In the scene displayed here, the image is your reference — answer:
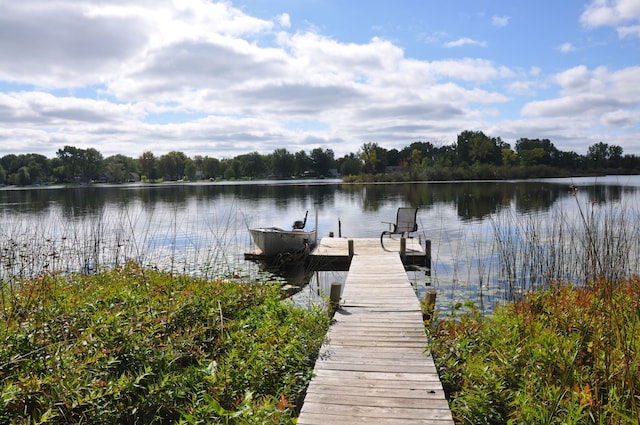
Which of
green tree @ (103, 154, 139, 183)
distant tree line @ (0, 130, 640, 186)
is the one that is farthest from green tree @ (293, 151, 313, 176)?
green tree @ (103, 154, 139, 183)

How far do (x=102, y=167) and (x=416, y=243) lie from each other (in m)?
122

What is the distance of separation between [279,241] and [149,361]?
389 inches

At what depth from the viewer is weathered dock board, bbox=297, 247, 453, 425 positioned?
143 inches

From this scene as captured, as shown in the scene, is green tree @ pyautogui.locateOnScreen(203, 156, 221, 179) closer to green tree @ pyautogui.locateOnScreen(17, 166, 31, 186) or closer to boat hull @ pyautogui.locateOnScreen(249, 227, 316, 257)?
green tree @ pyautogui.locateOnScreen(17, 166, 31, 186)

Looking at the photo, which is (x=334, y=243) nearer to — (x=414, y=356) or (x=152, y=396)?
(x=414, y=356)

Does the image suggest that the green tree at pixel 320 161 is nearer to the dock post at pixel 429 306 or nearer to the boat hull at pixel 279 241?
the boat hull at pixel 279 241

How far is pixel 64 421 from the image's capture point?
3.62 meters

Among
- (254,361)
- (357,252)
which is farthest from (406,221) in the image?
(254,361)

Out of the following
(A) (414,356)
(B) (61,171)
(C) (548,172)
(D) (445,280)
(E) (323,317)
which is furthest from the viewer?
(B) (61,171)

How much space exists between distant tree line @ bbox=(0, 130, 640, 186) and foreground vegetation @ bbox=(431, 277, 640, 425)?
53464 millimetres

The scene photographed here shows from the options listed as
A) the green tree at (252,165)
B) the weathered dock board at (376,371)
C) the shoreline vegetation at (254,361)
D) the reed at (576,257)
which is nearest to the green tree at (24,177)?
the green tree at (252,165)

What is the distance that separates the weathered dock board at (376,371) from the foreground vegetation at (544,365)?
32cm

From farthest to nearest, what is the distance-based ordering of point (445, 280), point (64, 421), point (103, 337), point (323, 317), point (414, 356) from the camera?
point (445, 280) → point (323, 317) → point (414, 356) → point (103, 337) → point (64, 421)

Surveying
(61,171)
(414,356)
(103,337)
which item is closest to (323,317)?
(414,356)
